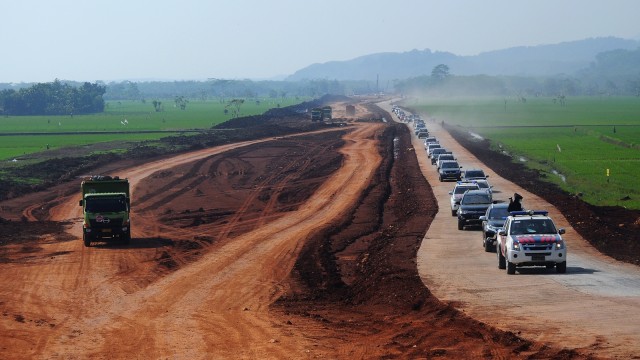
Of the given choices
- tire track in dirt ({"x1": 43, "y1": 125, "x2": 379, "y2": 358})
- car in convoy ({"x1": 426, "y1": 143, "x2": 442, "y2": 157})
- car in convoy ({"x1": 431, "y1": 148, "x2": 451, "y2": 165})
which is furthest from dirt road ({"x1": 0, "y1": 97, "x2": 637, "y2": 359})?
car in convoy ({"x1": 426, "y1": 143, "x2": 442, "y2": 157})

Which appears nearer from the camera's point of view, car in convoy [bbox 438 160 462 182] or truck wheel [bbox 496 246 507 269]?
truck wheel [bbox 496 246 507 269]

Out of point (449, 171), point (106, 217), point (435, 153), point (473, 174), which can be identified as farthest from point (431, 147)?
point (106, 217)

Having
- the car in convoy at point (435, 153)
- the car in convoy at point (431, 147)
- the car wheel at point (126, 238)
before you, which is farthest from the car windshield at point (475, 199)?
the car in convoy at point (431, 147)

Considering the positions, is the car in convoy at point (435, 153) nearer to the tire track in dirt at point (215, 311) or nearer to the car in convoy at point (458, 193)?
the car in convoy at point (458, 193)

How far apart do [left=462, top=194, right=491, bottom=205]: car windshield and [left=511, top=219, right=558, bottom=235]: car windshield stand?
12.7 metres

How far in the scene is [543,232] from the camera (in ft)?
94.9

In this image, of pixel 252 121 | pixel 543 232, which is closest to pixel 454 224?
pixel 543 232

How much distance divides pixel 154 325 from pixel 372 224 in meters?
22.5

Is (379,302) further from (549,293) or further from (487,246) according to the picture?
(487,246)

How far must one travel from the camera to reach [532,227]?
29.1 metres

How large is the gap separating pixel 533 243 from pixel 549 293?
10.3 ft

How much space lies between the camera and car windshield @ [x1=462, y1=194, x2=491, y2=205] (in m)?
42.0

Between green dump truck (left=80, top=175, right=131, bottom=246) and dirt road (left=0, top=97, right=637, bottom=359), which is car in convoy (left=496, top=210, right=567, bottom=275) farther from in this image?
green dump truck (left=80, top=175, right=131, bottom=246)

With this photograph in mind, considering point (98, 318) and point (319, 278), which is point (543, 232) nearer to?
point (319, 278)
